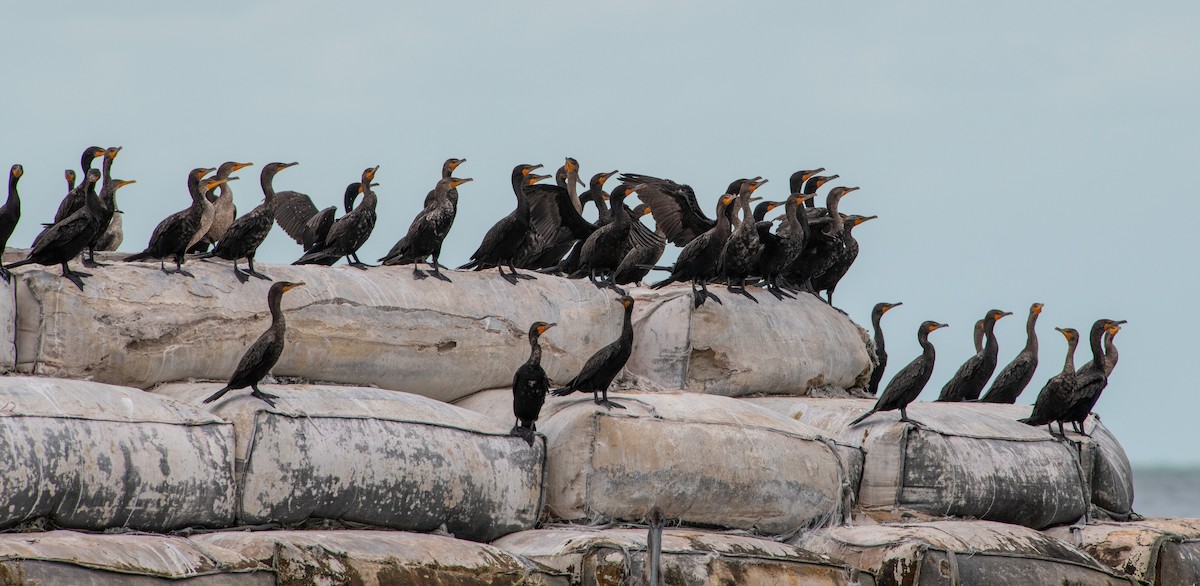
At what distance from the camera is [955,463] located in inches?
408

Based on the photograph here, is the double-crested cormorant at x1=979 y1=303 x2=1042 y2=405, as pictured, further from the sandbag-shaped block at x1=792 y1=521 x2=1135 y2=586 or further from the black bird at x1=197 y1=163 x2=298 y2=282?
the black bird at x1=197 y1=163 x2=298 y2=282

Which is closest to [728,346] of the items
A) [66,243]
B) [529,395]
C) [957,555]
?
[529,395]

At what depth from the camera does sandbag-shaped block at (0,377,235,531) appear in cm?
744

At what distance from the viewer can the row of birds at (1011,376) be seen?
1053cm

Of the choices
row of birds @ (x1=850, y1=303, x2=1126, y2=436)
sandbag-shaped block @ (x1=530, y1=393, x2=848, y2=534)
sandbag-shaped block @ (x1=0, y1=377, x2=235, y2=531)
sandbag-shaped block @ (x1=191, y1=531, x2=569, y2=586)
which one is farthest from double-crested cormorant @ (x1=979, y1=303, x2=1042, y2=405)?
sandbag-shaped block @ (x1=0, y1=377, x2=235, y2=531)

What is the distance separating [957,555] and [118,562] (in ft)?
16.3

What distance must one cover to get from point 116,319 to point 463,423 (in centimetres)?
221

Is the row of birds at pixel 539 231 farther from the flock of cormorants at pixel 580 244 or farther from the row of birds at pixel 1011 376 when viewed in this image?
the row of birds at pixel 1011 376

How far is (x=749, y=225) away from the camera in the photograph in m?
11.9

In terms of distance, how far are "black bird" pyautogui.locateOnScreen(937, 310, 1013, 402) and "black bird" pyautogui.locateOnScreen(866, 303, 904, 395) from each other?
0.60 meters

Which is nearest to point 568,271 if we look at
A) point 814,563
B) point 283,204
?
point 283,204

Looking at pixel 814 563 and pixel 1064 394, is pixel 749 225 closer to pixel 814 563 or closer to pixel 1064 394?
pixel 1064 394

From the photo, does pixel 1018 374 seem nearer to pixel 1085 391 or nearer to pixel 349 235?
pixel 1085 391

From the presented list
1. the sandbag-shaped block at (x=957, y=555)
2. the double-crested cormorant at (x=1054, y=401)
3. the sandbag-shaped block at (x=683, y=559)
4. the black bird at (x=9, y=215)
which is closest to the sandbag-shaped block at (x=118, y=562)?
the sandbag-shaped block at (x=683, y=559)
